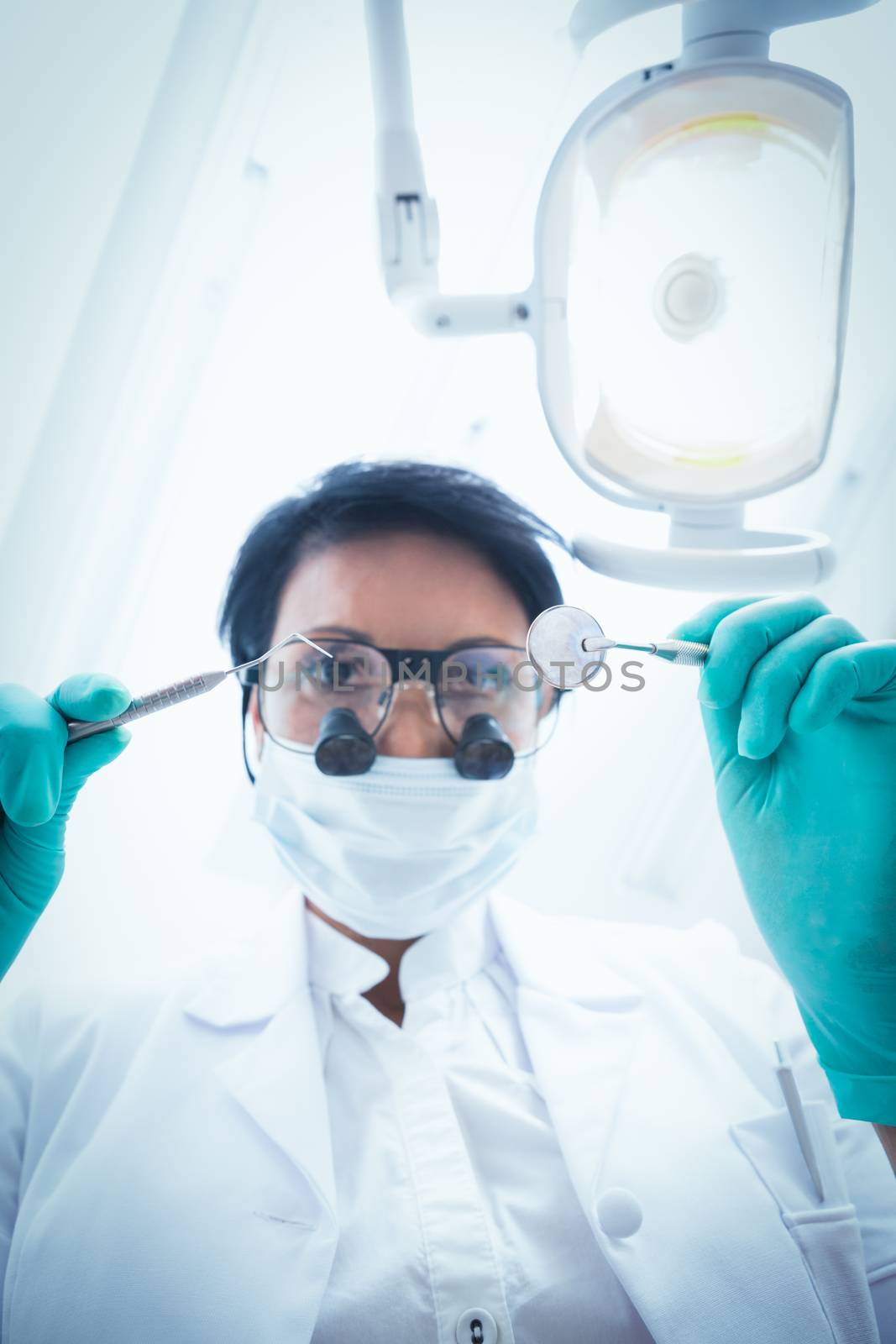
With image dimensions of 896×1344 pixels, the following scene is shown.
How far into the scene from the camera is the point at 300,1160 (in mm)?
902

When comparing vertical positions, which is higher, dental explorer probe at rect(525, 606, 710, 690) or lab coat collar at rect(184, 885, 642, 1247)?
dental explorer probe at rect(525, 606, 710, 690)

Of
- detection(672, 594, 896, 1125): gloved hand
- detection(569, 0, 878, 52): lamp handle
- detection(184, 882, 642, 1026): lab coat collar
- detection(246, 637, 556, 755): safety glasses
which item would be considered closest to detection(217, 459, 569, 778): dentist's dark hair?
detection(246, 637, 556, 755): safety glasses

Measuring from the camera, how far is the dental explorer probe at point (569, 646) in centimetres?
82

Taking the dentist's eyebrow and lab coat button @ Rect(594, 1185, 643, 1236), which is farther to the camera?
the dentist's eyebrow

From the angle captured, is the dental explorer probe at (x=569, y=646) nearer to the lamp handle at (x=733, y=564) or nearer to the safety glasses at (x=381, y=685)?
the lamp handle at (x=733, y=564)

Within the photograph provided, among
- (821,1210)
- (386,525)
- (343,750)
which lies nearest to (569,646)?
(343,750)

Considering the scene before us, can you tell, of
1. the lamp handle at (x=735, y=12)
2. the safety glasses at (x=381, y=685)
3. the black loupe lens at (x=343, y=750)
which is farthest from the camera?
the safety glasses at (x=381, y=685)

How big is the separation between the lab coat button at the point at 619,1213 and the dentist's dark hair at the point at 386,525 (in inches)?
29.3

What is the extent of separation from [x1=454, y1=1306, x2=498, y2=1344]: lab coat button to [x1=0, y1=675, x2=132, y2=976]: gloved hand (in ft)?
2.08

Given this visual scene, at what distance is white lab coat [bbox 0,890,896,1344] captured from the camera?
823 millimetres

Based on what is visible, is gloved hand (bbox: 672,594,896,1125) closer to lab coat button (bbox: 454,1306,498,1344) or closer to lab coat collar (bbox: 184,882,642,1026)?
lab coat collar (bbox: 184,882,642,1026)

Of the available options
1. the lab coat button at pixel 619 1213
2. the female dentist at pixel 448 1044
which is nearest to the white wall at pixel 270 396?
the female dentist at pixel 448 1044

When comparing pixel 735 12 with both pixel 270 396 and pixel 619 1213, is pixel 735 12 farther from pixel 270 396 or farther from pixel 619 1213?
pixel 619 1213

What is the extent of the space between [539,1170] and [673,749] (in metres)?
1.08
